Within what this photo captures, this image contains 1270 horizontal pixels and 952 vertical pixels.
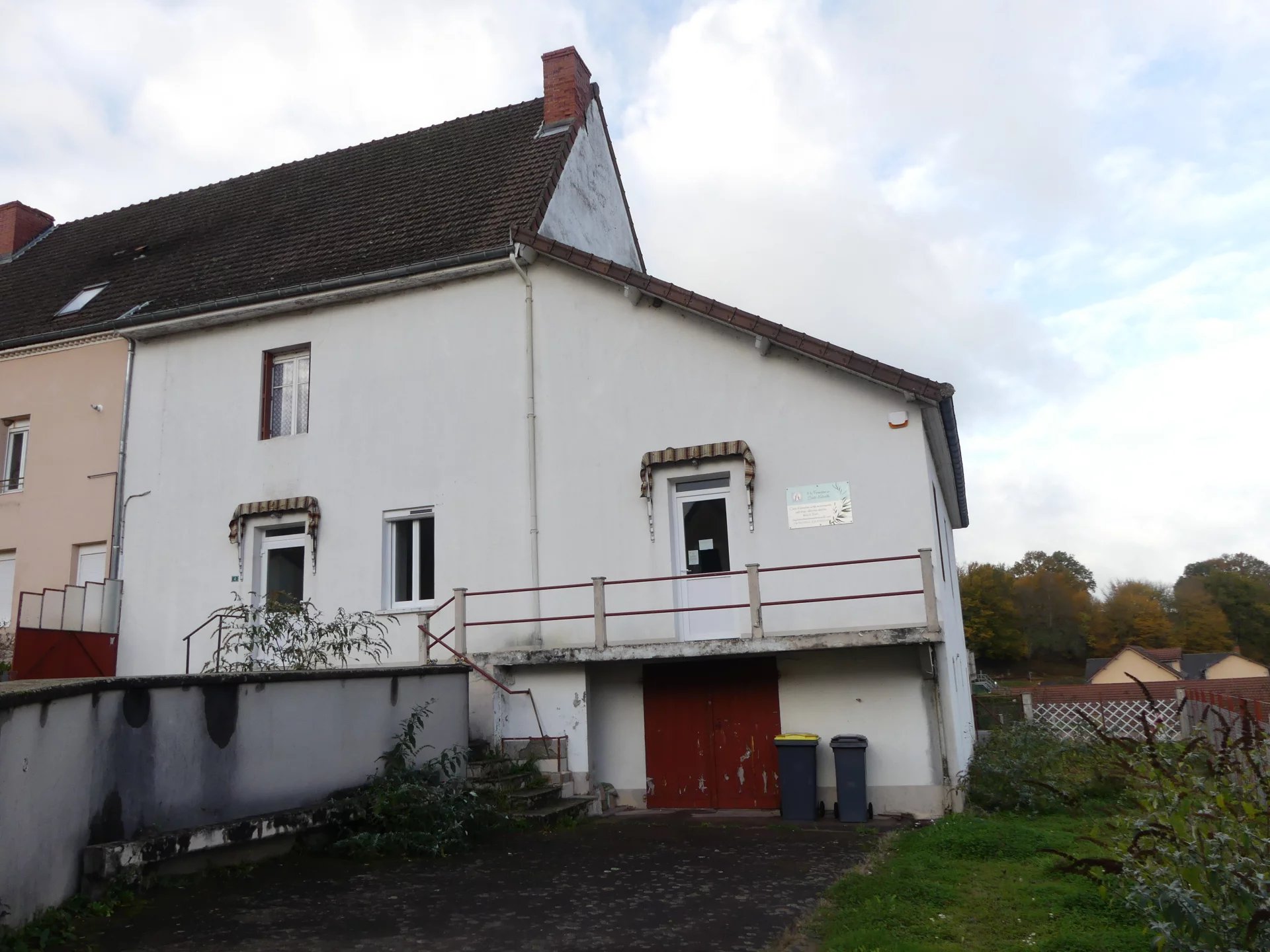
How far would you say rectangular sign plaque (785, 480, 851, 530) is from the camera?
11.3 m

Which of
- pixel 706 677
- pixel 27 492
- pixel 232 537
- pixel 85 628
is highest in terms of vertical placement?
pixel 27 492

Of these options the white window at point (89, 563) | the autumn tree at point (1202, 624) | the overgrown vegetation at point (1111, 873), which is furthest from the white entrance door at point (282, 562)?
the autumn tree at point (1202, 624)

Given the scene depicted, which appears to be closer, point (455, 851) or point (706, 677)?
point (455, 851)

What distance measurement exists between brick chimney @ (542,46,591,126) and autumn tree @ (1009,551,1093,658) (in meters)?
71.0

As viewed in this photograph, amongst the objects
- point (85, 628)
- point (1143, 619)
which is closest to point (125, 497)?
point (85, 628)

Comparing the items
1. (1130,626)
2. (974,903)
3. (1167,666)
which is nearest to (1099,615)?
(1130,626)

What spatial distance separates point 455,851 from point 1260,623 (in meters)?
94.3

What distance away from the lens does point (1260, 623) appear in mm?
84188

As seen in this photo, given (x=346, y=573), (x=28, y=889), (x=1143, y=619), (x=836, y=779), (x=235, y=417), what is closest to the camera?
(x=28, y=889)

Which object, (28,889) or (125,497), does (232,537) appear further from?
(28,889)

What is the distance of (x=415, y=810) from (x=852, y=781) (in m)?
4.58

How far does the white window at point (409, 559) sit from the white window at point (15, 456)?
23.2 feet

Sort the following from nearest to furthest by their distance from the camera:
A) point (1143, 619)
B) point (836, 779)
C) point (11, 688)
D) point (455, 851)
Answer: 1. point (11, 688)
2. point (455, 851)
3. point (836, 779)
4. point (1143, 619)

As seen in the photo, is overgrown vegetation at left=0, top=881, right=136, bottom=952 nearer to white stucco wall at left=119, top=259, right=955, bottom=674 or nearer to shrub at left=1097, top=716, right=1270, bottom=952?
shrub at left=1097, top=716, right=1270, bottom=952
